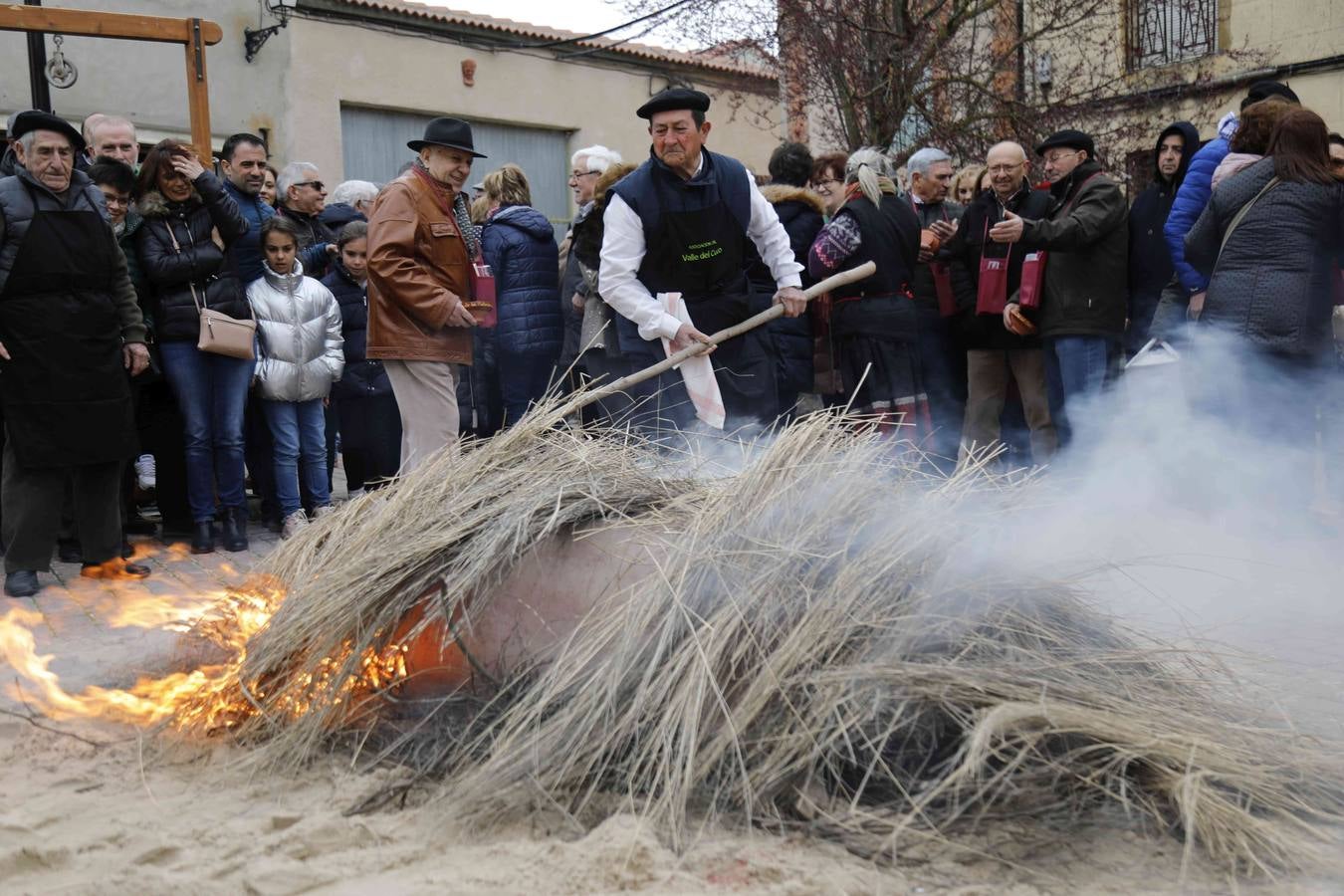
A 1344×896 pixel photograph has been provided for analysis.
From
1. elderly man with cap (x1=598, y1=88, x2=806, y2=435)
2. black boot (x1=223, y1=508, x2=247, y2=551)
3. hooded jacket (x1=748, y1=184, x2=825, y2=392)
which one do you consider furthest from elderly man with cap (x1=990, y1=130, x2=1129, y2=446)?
black boot (x1=223, y1=508, x2=247, y2=551)

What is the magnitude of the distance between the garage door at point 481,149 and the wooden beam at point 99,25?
26.3 feet

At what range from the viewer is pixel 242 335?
608 centimetres

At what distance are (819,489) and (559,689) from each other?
0.84 meters

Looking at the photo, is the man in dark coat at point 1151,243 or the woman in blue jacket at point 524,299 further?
the woman in blue jacket at point 524,299

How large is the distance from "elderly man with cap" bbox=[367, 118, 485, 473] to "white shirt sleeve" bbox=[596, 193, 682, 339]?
76 cm

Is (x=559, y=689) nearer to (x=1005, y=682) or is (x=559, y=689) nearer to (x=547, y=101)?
(x=1005, y=682)

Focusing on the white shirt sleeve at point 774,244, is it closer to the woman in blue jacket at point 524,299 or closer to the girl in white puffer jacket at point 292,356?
the woman in blue jacket at point 524,299

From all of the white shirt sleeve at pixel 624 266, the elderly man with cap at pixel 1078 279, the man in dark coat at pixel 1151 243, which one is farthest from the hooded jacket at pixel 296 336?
the man in dark coat at pixel 1151 243

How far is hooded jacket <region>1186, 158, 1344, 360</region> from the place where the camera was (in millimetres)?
5285

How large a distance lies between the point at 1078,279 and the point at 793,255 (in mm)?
1421

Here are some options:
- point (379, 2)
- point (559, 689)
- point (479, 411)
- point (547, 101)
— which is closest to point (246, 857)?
point (559, 689)

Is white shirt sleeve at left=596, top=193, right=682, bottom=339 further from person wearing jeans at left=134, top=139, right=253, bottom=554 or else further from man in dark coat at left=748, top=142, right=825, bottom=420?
person wearing jeans at left=134, top=139, right=253, bottom=554

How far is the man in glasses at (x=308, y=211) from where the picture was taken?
716 cm

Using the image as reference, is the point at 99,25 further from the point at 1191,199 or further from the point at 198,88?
the point at 1191,199
